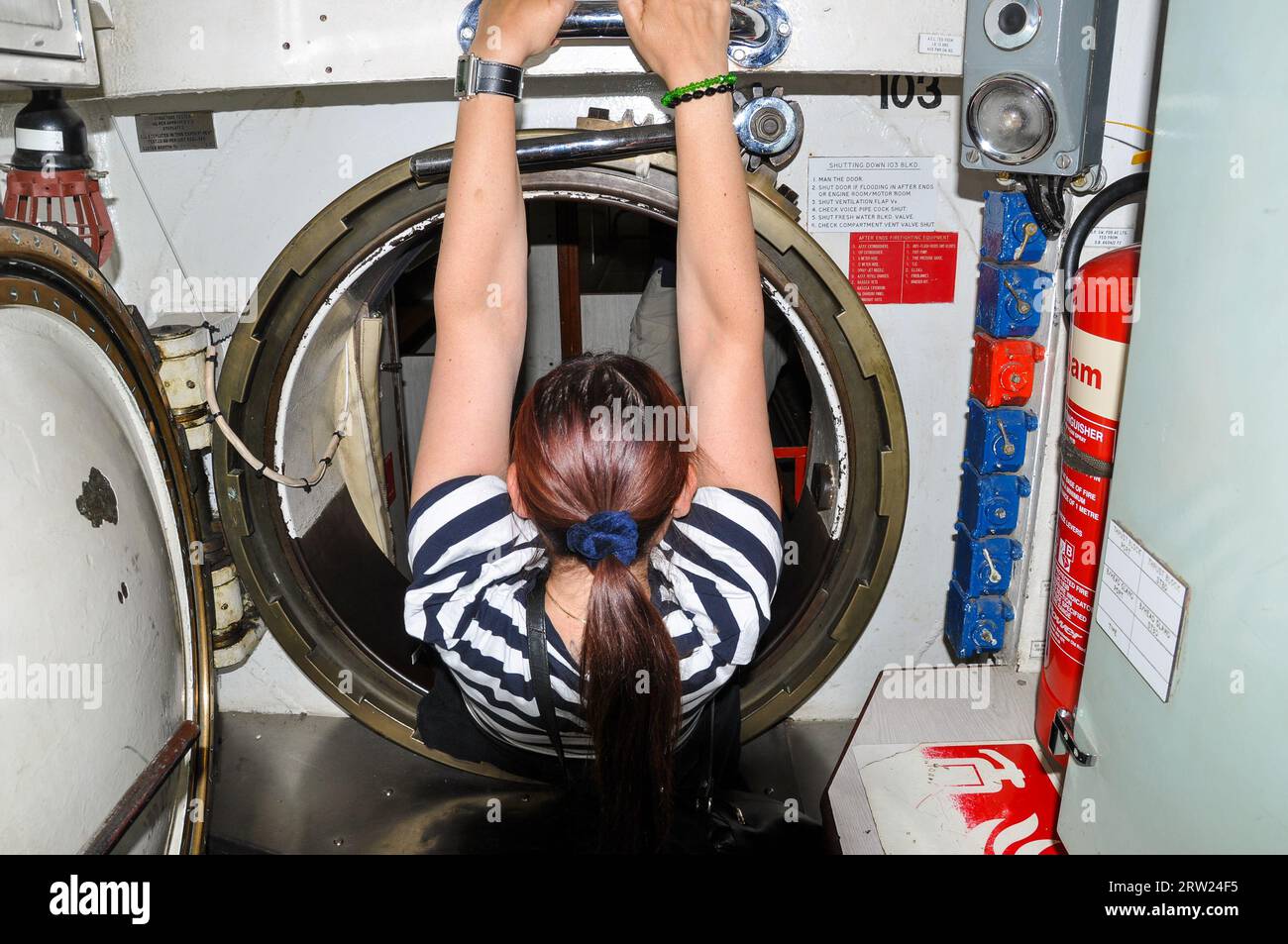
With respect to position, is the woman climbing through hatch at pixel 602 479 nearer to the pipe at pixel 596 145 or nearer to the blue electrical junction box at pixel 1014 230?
the pipe at pixel 596 145

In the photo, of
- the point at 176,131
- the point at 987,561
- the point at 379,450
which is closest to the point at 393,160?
the point at 176,131

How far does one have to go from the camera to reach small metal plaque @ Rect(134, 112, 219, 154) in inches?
67.9

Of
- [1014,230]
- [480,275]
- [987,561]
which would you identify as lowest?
[987,561]

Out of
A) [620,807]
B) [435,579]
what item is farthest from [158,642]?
[620,807]

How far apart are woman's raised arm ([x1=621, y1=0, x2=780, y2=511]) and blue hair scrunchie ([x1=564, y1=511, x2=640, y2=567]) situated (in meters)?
0.23

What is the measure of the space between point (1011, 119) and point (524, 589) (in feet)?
3.24

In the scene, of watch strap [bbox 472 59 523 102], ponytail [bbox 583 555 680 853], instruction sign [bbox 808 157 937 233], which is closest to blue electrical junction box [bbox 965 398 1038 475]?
instruction sign [bbox 808 157 937 233]

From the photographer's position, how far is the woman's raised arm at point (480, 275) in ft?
4.07

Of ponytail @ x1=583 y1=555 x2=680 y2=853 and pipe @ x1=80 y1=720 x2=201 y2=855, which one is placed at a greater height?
ponytail @ x1=583 y1=555 x2=680 y2=853

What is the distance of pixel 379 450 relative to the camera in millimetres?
2541

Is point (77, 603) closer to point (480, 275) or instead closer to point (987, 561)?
point (480, 275)

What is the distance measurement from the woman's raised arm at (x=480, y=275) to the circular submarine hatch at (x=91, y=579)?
1.56 ft

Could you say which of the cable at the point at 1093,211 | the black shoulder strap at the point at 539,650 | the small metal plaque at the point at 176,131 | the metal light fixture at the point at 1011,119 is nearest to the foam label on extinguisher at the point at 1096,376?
the cable at the point at 1093,211

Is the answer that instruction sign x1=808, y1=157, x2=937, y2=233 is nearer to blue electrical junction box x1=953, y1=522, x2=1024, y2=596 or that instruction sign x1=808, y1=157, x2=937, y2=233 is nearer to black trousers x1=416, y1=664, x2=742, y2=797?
blue electrical junction box x1=953, y1=522, x2=1024, y2=596
